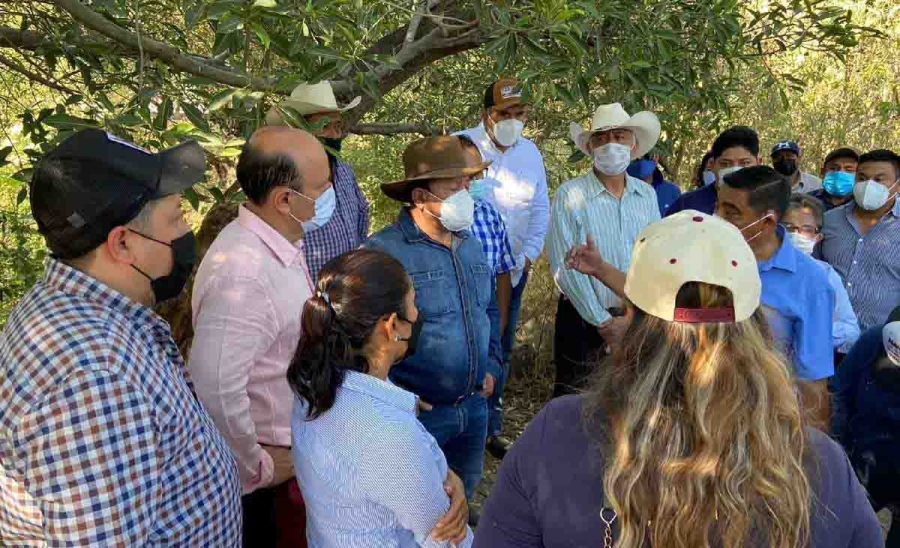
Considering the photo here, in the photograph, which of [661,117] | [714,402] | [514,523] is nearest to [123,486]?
[514,523]

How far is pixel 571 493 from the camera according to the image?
128 cm

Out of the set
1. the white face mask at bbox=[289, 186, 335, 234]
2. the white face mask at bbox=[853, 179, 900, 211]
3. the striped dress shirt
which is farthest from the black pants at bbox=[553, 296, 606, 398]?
the white face mask at bbox=[289, 186, 335, 234]

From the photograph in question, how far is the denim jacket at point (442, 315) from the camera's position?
2.82 metres

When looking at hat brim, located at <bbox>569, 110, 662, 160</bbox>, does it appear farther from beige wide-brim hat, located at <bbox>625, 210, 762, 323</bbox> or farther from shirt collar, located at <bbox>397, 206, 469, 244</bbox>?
beige wide-brim hat, located at <bbox>625, 210, 762, 323</bbox>

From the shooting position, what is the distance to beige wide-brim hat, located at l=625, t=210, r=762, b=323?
129 cm

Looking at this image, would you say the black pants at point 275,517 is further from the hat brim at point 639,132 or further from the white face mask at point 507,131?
the white face mask at point 507,131

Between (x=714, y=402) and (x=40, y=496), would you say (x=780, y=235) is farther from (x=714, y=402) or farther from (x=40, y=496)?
(x=40, y=496)

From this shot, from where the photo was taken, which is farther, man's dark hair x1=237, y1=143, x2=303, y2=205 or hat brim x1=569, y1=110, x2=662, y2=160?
hat brim x1=569, y1=110, x2=662, y2=160

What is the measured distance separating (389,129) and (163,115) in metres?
3.16

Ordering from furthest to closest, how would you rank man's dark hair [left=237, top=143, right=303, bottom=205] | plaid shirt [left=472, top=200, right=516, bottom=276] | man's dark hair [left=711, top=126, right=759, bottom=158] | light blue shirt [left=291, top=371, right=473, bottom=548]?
→ 1. man's dark hair [left=711, top=126, right=759, bottom=158]
2. plaid shirt [left=472, top=200, right=516, bottom=276]
3. man's dark hair [left=237, top=143, right=303, bottom=205]
4. light blue shirt [left=291, top=371, right=473, bottom=548]

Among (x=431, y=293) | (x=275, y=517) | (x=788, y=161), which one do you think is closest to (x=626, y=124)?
(x=431, y=293)

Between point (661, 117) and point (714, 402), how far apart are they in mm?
3462

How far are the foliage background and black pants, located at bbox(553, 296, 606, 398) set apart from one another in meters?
0.89

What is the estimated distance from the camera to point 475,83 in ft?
19.4
